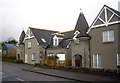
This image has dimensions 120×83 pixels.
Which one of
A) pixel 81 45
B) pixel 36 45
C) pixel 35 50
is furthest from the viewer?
pixel 35 50

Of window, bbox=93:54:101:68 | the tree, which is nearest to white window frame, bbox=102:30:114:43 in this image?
window, bbox=93:54:101:68

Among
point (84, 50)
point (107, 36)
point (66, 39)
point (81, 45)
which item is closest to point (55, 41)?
point (66, 39)

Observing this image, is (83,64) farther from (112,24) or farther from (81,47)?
(112,24)

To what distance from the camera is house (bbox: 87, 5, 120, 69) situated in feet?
75.9

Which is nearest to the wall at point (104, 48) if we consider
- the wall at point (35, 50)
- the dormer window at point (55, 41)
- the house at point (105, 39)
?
the house at point (105, 39)

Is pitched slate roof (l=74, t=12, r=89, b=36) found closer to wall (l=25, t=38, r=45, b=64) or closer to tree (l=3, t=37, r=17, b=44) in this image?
wall (l=25, t=38, r=45, b=64)

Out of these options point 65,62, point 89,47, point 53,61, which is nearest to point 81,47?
point 89,47

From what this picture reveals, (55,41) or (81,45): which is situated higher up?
(55,41)

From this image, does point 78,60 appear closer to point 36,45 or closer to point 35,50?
point 36,45

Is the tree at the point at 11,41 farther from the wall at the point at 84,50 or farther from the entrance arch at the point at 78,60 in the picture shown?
the wall at the point at 84,50

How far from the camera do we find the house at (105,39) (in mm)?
23125

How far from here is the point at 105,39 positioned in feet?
80.5

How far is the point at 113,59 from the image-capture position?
23.3 meters

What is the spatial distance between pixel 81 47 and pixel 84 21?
16.0 ft
